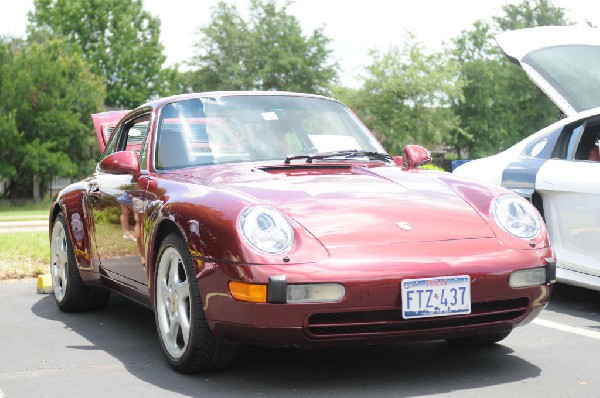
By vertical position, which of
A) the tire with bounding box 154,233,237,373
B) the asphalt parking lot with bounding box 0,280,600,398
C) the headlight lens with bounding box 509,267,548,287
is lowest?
the asphalt parking lot with bounding box 0,280,600,398

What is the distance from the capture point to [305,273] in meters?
4.08

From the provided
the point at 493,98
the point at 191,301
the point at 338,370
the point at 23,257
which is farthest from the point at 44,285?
the point at 493,98

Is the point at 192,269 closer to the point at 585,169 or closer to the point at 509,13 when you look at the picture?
the point at 585,169

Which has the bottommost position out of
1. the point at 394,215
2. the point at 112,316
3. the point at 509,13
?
the point at 112,316

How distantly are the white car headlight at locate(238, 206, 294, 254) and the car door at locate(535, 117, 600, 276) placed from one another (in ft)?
9.34

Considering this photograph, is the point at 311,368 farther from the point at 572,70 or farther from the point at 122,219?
the point at 572,70

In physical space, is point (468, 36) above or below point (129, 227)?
above

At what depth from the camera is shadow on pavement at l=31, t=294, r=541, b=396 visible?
433 centimetres

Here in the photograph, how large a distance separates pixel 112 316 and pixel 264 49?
59887 millimetres

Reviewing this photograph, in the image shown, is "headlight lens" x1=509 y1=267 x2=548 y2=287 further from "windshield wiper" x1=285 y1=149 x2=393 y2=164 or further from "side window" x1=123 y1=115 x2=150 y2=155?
"side window" x1=123 y1=115 x2=150 y2=155

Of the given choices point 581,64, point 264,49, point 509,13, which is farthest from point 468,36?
point 581,64

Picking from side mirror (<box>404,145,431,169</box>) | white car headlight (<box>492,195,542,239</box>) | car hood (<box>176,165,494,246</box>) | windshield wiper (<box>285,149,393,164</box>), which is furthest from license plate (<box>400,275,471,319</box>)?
side mirror (<box>404,145,431,169</box>)

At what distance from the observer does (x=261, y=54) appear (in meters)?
65.9

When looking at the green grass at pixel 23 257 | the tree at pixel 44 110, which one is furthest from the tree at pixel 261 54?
the green grass at pixel 23 257
